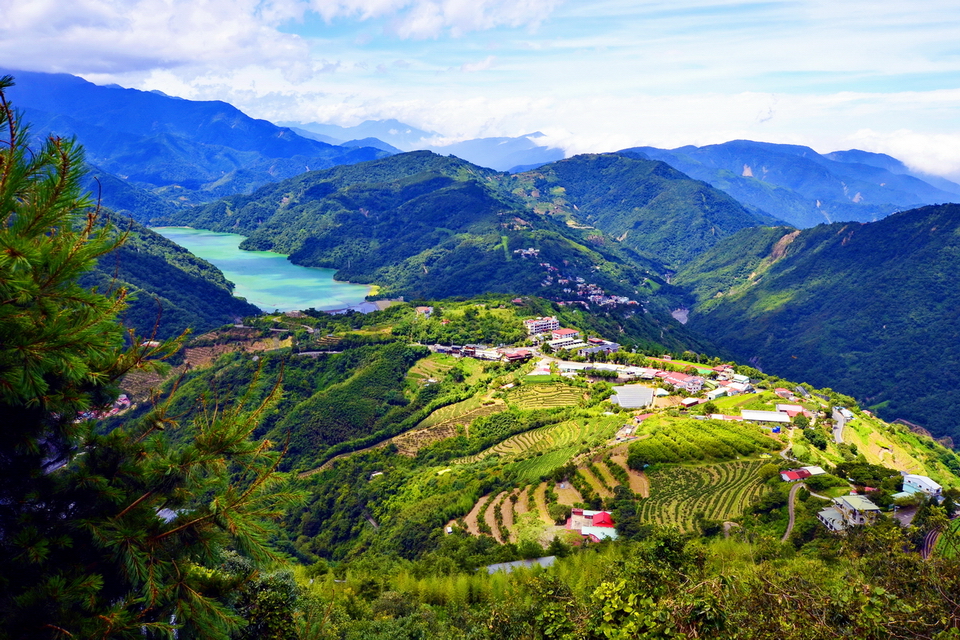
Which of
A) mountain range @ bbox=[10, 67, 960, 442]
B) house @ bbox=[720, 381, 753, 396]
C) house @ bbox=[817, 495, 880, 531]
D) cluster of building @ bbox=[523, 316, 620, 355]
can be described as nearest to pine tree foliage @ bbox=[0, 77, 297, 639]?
house @ bbox=[817, 495, 880, 531]

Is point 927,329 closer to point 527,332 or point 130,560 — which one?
point 527,332

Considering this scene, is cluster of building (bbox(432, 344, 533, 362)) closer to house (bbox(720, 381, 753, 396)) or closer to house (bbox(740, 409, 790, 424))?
house (bbox(720, 381, 753, 396))

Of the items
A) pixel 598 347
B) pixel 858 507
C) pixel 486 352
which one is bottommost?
pixel 598 347

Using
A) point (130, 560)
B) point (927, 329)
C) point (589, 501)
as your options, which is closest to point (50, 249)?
point (130, 560)

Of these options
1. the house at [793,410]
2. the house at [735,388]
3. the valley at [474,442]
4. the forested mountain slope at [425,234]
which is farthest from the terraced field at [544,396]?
the forested mountain slope at [425,234]

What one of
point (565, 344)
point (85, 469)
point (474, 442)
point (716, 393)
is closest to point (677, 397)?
point (716, 393)

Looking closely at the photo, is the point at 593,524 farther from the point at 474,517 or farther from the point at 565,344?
the point at 565,344

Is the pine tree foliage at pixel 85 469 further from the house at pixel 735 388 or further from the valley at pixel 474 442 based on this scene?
the house at pixel 735 388
